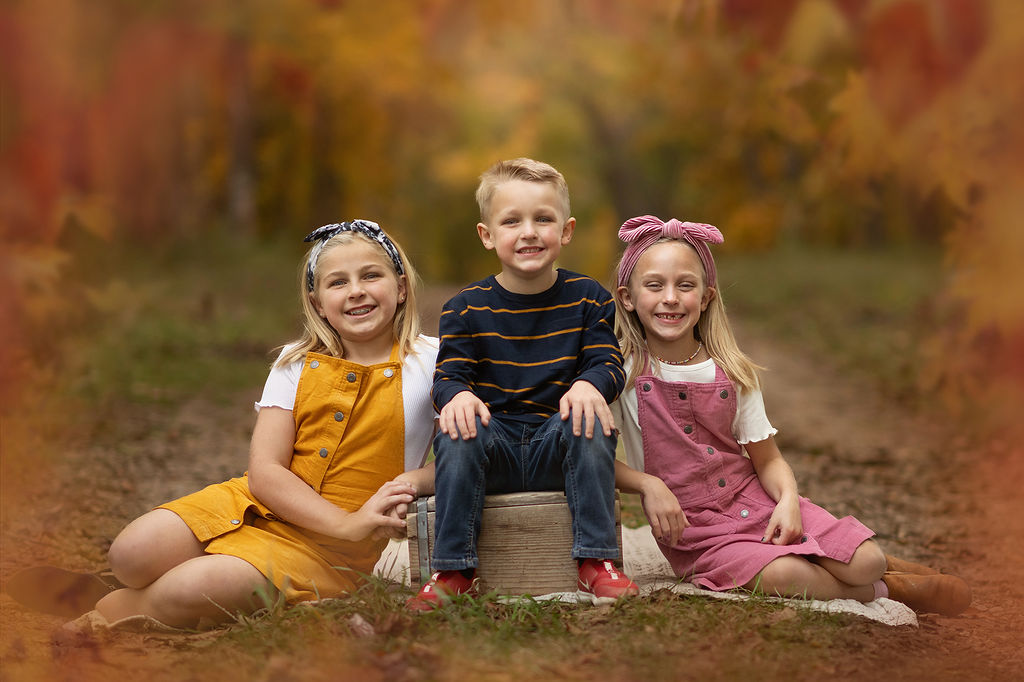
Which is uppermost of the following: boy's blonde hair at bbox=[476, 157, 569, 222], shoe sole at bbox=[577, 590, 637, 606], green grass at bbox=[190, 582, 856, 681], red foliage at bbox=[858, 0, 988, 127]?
red foliage at bbox=[858, 0, 988, 127]

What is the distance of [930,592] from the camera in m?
3.16

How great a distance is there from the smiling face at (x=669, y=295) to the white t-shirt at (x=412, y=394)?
2.32 feet

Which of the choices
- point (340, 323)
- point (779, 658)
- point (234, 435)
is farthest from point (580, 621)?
point (234, 435)

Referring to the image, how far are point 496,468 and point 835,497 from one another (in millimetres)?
2736

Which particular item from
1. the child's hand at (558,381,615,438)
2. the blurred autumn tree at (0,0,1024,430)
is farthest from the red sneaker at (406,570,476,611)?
the blurred autumn tree at (0,0,1024,430)

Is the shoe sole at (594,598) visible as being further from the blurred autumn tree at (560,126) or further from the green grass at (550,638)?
the blurred autumn tree at (560,126)

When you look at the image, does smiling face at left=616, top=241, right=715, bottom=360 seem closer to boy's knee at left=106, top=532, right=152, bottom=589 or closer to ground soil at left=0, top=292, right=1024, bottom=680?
ground soil at left=0, top=292, right=1024, bottom=680

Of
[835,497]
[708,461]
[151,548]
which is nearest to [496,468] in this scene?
[708,461]

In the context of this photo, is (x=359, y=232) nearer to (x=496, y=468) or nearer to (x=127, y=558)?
(x=496, y=468)

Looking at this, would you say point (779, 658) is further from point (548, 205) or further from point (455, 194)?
point (455, 194)

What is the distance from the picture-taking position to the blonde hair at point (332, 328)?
3.17 metres

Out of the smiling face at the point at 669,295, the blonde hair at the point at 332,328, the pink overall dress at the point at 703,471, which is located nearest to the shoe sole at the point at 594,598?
the pink overall dress at the point at 703,471

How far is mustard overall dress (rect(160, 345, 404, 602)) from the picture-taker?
302cm

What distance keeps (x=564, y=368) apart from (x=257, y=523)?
110 centimetres
